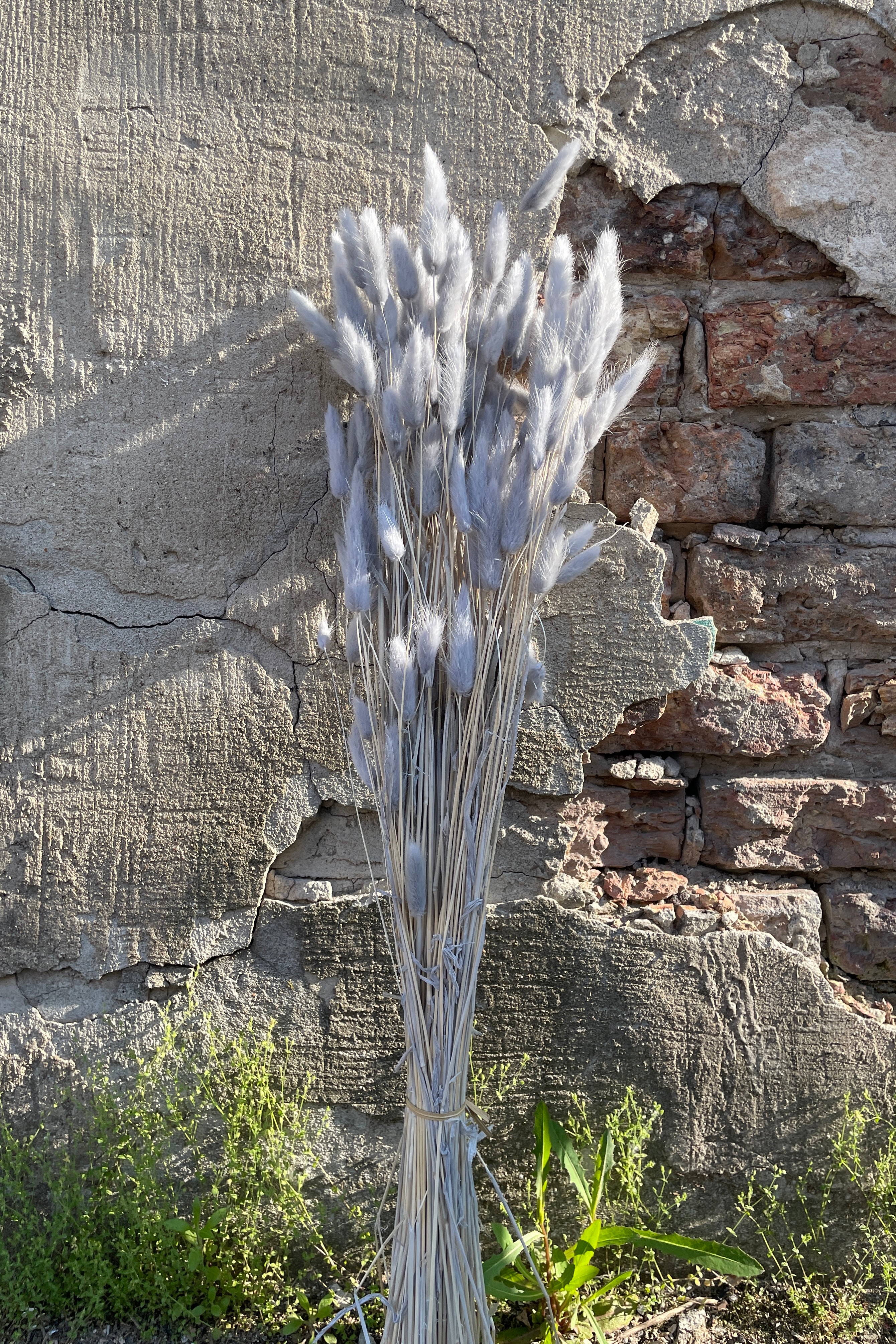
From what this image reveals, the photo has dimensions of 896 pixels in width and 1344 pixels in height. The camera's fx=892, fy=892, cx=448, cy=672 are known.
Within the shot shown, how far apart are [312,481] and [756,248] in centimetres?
93

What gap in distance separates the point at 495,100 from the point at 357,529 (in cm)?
86

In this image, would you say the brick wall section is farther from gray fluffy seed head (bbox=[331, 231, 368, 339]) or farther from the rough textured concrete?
gray fluffy seed head (bbox=[331, 231, 368, 339])

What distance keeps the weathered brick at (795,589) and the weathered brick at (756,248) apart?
19.7 inches

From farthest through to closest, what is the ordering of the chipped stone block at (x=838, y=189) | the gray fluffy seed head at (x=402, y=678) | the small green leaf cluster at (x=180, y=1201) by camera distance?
the chipped stone block at (x=838, y=189) → the small green leaf cluster at (x=180, y=1201) → the gray fluffy seed head at (x=402, y=678)

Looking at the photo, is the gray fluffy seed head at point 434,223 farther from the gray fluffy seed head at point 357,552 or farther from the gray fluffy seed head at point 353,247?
the gray fluffy seed head at point 357,552

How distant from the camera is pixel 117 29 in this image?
5.07ft

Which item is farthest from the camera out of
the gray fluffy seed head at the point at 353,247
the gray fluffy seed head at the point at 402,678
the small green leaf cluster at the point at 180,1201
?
the small green leaf cluster at the point at 180,1201

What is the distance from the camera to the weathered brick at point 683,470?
1.68 metres

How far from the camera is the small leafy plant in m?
1.44

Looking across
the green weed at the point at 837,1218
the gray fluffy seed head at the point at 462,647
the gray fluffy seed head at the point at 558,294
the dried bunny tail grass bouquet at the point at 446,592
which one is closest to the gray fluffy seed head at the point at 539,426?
the dried bunny tail grass bouquet at the point at 446,592

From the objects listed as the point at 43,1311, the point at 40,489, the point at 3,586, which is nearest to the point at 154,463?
the point at 40,489

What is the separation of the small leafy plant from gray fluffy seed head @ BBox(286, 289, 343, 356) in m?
A: 1.34

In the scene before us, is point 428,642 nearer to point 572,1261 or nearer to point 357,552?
point 357,552

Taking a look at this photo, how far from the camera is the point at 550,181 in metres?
1.41
